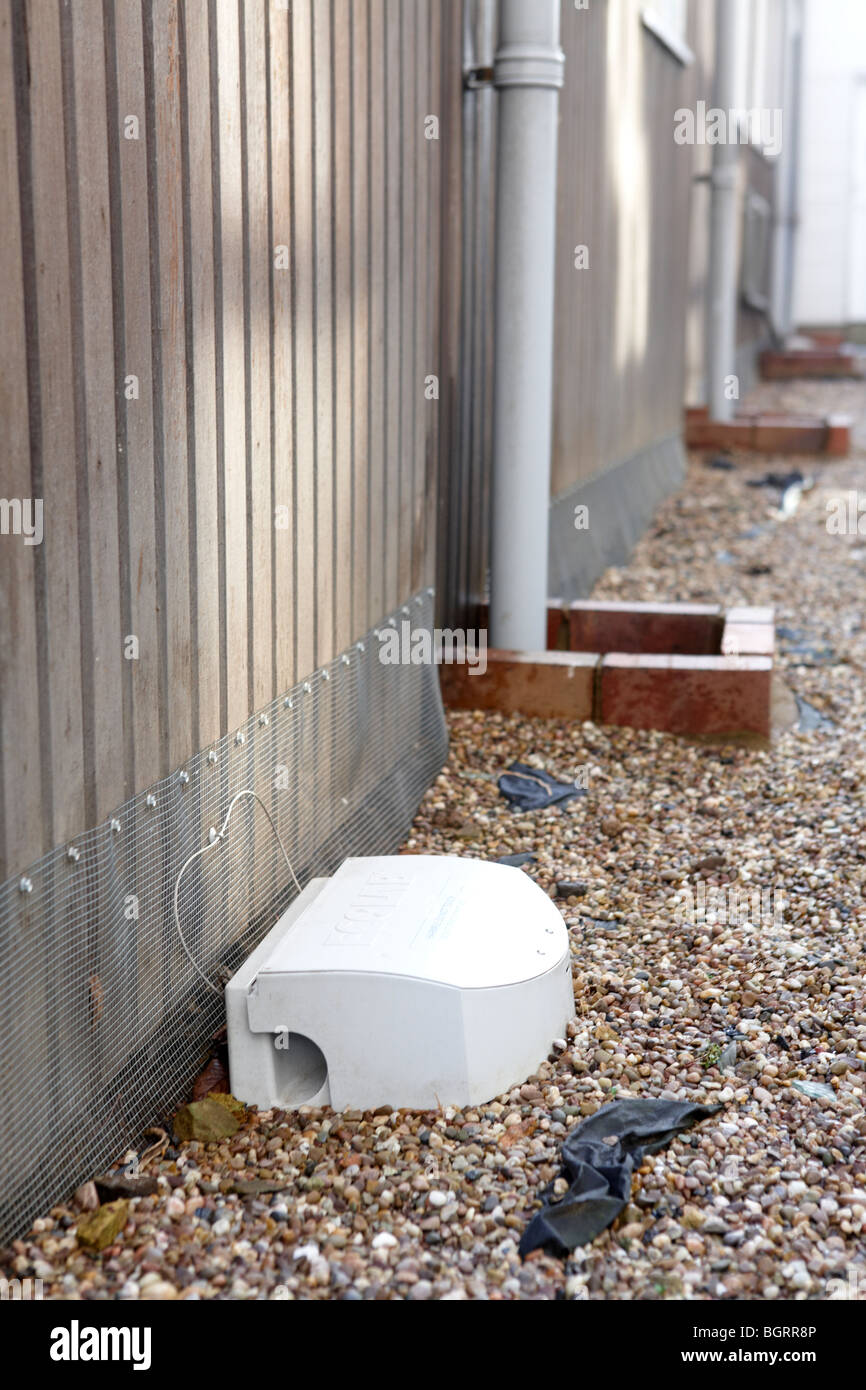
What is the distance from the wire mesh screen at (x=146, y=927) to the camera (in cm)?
231

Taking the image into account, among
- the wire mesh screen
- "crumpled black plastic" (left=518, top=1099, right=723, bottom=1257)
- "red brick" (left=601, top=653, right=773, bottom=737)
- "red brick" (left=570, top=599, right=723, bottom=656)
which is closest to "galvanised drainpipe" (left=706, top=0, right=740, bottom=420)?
"red brick" (left=570, top=599, right=723, bottom=656)

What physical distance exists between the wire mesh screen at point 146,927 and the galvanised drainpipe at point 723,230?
9143mm

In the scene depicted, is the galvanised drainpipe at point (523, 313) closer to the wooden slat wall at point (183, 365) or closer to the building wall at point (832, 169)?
the wooden slat wall at point (183, 365)

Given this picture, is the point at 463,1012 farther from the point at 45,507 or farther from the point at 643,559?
the point at 643,559

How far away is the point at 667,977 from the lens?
3309 millimetres

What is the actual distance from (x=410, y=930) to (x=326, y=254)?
1.73 metres

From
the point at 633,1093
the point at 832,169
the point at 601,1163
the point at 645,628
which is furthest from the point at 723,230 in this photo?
the point at 832,169

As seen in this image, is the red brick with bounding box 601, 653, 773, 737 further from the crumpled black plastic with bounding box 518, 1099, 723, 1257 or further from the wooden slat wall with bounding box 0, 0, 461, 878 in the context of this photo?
the crumpled black plastic with bounding box 518, 1099, 723, 1257

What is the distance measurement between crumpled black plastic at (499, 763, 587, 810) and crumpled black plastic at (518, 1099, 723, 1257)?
1738mm

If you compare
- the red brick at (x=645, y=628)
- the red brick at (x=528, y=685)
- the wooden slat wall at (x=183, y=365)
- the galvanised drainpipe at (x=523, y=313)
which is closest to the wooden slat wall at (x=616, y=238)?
the red brick at (x=645, y=628)

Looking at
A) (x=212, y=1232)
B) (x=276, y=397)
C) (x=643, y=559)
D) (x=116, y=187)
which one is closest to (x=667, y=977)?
(x=212, y=1232)

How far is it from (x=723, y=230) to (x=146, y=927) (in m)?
10.8

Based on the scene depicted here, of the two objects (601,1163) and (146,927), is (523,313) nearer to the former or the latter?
(146,927)

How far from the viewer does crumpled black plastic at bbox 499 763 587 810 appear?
442 cm
